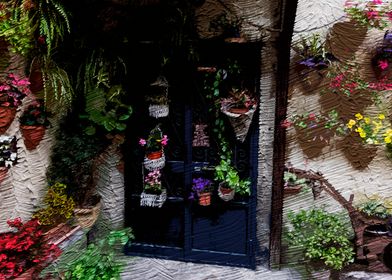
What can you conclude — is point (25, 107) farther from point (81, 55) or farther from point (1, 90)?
point (81, 55)

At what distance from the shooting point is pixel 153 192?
14.0 feet

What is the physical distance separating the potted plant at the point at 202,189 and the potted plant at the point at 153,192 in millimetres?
332

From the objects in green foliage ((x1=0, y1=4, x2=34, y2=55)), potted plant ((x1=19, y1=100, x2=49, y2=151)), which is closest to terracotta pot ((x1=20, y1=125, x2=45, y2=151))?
potted plant ((x1=19, y1=100, x2=49, y2=151))

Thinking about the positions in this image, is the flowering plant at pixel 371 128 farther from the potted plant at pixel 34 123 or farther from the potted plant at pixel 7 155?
the potted plant at pixel 7 155

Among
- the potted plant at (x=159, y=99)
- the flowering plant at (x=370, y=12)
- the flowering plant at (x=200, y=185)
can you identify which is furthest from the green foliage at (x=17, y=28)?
the flowering plant at (x=370, y=12)

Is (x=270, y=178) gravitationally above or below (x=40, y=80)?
below

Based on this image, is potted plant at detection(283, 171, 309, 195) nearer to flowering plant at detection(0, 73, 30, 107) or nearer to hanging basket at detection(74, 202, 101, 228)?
hanging basket at detection(74, 202, 101, 228)

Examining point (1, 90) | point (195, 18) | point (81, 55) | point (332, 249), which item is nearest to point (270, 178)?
point (332, 249)

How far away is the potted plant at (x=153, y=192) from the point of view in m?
4.21

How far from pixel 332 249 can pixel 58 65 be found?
10.0 feet

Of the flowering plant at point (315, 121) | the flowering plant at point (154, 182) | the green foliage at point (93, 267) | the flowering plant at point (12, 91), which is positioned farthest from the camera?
the flowering plant at point (154, 182)

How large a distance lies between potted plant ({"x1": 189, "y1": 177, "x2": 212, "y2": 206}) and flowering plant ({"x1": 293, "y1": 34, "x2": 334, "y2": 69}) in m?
1.49

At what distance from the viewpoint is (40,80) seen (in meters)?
4.19

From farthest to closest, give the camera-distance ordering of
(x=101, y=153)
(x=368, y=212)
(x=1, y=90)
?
(x=101, y=153) → (x=1, y=90) → (x=368, y=212)
